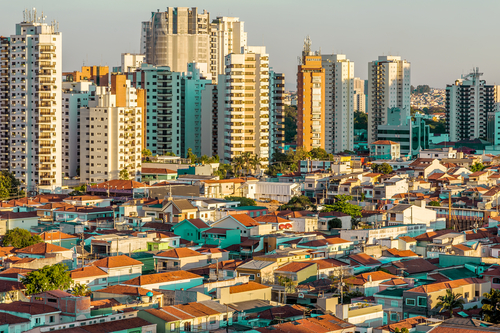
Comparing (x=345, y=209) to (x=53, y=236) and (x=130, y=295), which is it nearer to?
(x=53, y=236)

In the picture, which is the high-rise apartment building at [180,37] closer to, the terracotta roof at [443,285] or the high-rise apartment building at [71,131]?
the high-rise apartment building at [71,131]

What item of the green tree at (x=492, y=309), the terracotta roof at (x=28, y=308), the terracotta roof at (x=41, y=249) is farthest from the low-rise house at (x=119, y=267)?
the green tree at (x=492, y=309)

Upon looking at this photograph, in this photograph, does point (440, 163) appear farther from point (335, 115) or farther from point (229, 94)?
point (335, 115)

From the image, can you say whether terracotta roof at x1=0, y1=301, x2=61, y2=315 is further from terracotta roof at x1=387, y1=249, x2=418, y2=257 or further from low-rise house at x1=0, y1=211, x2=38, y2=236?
low-rise house at x1=0, y1=211, x2=38, y2=236

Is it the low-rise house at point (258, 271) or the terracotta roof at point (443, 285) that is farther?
the low-rise house at point (258, 271)

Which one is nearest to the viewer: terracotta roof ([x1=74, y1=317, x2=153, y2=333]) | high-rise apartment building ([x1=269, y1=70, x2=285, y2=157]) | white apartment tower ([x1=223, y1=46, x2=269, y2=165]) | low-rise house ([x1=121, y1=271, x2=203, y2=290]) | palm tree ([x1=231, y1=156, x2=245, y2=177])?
terracotta roof ([x1=74, y1=317, x2=153, y2=333])

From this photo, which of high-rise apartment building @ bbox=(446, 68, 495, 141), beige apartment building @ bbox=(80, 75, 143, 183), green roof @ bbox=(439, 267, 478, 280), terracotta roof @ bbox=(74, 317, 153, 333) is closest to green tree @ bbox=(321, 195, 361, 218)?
green roof @ bbox=(439, 267, 478, 280)
